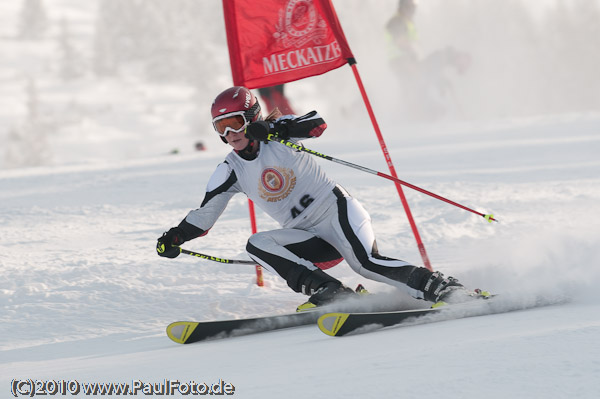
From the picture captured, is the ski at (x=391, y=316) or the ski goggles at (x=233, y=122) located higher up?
the ski goggles at (x=233, y=122)

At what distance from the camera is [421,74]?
18.2m

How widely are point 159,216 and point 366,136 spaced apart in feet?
23.9

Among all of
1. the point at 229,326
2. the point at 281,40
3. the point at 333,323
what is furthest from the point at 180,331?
the point at 281,40

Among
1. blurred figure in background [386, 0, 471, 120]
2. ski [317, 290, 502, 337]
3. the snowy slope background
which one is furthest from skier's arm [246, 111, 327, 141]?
blurred figure in background [386, 0, 471, 120]

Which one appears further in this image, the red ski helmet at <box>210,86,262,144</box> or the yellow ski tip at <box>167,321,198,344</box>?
the red ski helmet at <box>210,86,262,144</box>

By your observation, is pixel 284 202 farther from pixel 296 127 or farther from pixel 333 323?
pixel 333 323

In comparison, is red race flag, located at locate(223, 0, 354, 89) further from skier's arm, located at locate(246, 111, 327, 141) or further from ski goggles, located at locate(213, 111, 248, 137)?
ski goggles, located at locate(213, 111, 248, 137)

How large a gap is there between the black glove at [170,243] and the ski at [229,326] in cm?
65

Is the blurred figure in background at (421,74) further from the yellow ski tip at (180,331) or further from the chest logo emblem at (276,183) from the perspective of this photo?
the yellow ski tip at (180,331)

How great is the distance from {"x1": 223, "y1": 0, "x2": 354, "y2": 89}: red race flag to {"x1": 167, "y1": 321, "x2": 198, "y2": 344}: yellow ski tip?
2275 mm

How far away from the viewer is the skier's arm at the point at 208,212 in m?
4.10

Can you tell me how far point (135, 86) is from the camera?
6912 centimetres

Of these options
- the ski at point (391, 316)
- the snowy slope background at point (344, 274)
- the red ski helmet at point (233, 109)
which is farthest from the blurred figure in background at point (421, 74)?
the ski at point (391, 316)

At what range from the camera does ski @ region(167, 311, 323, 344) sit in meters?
3.48
